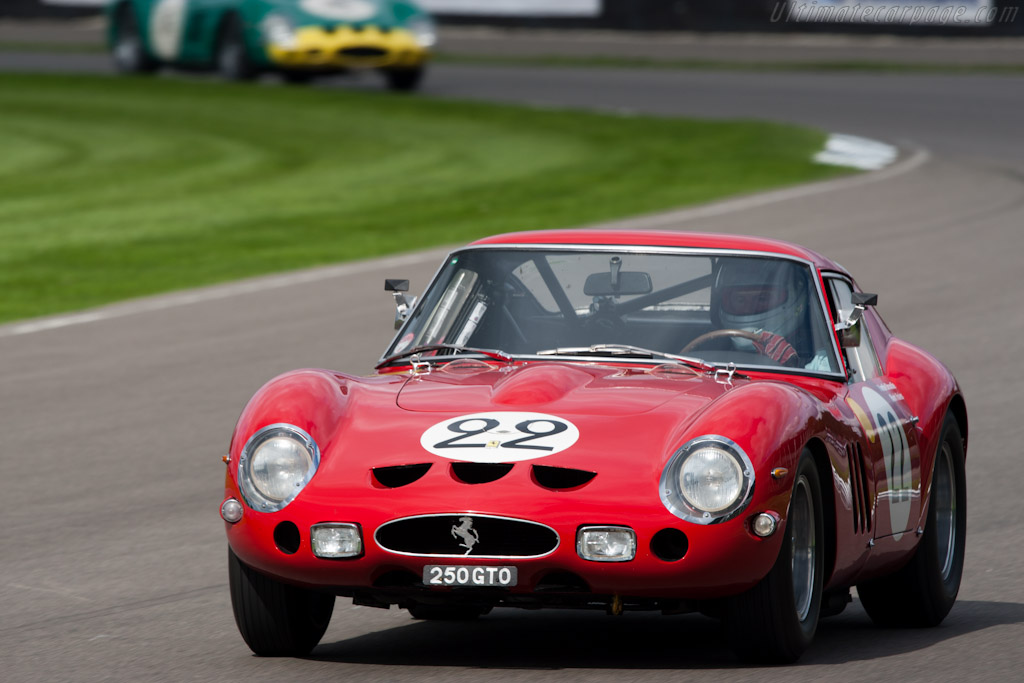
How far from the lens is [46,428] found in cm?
934

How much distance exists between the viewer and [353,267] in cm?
1491

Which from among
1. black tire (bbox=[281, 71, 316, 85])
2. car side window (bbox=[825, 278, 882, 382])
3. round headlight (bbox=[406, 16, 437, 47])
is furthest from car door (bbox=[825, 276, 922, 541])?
black tire (bbox=[281, 71, 316, 85])

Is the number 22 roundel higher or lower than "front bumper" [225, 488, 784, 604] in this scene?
higher

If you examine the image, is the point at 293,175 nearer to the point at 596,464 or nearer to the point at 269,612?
the point at 269,612

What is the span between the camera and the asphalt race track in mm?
5594

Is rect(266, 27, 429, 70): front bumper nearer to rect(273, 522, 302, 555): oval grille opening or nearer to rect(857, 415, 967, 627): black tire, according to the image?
rect(857, 415, 967, 627): black tire

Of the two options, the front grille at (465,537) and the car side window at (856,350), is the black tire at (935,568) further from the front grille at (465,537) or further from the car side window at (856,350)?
the front grille at (465,537)

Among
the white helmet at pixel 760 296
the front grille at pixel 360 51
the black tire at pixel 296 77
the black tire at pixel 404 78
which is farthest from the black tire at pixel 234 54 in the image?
the white helmet at pixel 760 296

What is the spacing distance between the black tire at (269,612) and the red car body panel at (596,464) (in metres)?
0.12

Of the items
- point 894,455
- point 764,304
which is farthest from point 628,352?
point 894,455

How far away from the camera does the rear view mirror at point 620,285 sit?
253 inches

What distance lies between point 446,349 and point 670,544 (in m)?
1.39

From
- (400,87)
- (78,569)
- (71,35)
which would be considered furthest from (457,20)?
(78,569)

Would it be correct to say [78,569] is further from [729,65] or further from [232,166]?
[729,65]
